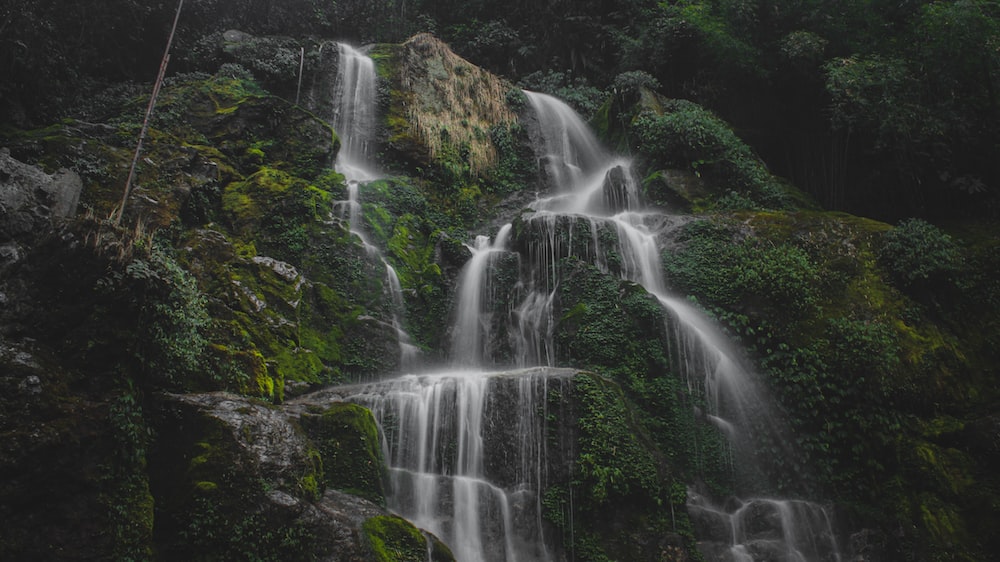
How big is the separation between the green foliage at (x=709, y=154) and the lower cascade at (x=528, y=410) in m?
2.73

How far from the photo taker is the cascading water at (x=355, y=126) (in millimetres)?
13055

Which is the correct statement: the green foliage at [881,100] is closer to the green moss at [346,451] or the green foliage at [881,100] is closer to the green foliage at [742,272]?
the green foliage at [742,272]

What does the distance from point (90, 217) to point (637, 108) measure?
15356 millimetres

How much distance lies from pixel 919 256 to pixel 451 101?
13665mm

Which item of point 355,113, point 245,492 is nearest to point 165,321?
point 245,492

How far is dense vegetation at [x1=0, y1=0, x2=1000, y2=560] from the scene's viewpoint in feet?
15.7

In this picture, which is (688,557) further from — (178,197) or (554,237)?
(178,197)

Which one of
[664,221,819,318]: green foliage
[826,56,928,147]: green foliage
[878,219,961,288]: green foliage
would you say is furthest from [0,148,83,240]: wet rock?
[826,56,928,147]: green foliage

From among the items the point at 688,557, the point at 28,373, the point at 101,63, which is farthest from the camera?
the point at 101,63

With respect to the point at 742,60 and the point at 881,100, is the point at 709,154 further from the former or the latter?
the point at 742,60

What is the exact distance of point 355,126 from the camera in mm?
16844

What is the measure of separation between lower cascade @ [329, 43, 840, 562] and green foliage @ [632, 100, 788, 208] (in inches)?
107

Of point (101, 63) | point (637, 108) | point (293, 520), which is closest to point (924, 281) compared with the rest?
point (637, 108)

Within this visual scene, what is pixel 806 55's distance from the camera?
1504 cm
